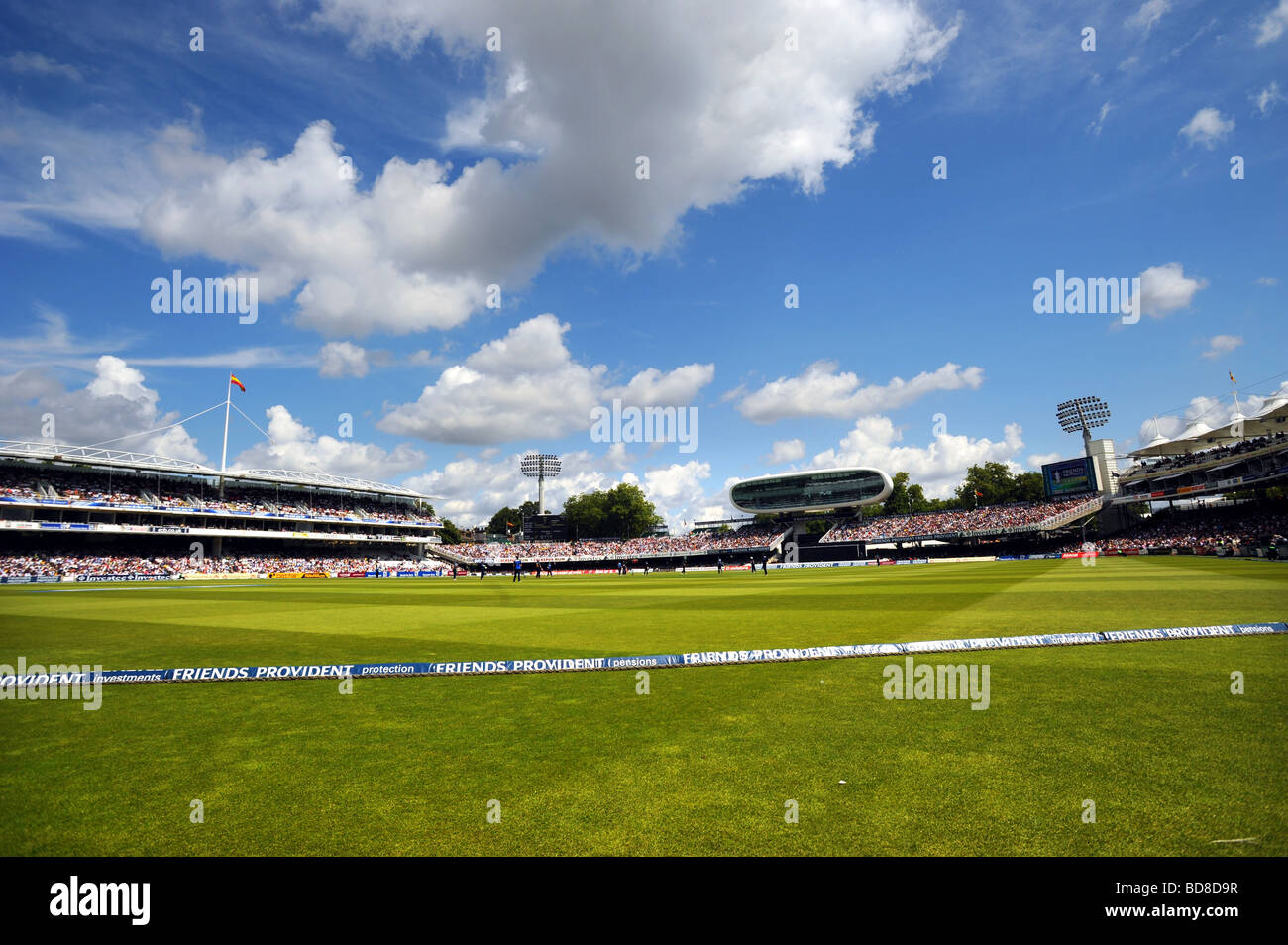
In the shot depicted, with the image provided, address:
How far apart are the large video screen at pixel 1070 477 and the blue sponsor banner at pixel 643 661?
86203mm

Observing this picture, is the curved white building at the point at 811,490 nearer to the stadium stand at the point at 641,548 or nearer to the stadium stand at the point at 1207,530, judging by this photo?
the stadium stand at the point at 641,548

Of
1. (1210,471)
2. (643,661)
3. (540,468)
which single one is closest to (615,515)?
(540,468)

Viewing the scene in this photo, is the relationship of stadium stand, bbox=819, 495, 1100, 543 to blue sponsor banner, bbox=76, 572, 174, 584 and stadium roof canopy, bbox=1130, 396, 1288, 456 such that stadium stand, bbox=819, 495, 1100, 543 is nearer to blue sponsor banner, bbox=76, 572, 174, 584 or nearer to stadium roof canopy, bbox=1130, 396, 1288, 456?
stadium roof canopy, bbox=1130, 396, 1288, 456

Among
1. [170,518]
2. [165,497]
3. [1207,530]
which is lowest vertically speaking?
[1207,530]

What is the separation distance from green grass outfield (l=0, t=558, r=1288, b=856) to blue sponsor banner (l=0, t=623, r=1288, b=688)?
1.44 ft

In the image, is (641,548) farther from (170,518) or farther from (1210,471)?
(1210,471)

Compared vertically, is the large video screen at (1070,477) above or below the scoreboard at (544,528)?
above

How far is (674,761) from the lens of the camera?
5.52 m

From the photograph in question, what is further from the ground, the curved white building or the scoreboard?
the curved white building

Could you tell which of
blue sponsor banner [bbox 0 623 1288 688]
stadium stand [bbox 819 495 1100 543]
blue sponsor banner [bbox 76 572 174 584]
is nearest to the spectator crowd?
blue sponsor banner [bbox 76 572 174 584]

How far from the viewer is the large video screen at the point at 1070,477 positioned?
82.2 m

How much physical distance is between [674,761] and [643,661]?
490 centimetres

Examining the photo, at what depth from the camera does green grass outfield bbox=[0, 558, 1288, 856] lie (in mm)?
4020

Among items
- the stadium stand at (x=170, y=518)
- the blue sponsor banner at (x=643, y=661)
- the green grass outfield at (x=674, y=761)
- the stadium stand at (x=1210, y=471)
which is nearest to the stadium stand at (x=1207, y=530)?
the stadium stand at (x=1210, y=471)
